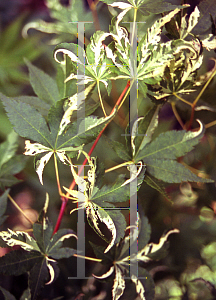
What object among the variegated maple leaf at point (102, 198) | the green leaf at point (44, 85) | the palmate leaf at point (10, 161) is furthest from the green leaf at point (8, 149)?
the variegated maple leaf at point (102, 198)

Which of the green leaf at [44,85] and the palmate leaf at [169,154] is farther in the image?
the green leaf at [44,85]

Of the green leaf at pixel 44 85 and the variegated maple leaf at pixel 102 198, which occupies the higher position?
the green leaf at pixel 44 85

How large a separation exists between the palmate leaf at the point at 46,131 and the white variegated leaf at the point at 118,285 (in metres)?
0.17

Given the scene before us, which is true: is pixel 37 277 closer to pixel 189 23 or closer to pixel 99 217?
pixel 99 217

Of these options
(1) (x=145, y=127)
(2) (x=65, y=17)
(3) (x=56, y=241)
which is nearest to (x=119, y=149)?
(1) (x=145, y=127)

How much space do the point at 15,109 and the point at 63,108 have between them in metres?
0.05

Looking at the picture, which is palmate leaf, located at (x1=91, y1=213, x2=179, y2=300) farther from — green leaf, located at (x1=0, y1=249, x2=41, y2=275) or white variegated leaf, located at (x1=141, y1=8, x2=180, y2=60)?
white variegated leaf, located at (x1=141, y1=8, x2=180, y2=60)

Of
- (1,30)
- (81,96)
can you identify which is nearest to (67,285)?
(81,96)

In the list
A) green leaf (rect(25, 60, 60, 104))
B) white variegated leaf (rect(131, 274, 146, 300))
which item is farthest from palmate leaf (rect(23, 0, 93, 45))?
white variegated leaf (rect(131, 274, 146, 300))

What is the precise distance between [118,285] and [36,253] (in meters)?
0.12

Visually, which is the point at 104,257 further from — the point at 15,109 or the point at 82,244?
the point at 15,109

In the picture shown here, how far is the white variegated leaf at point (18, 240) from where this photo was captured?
29 centimetres

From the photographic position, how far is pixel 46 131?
10.4 inches

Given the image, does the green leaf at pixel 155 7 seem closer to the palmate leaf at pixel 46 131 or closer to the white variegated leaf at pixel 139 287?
the palmate leaf at pixel 46 131
